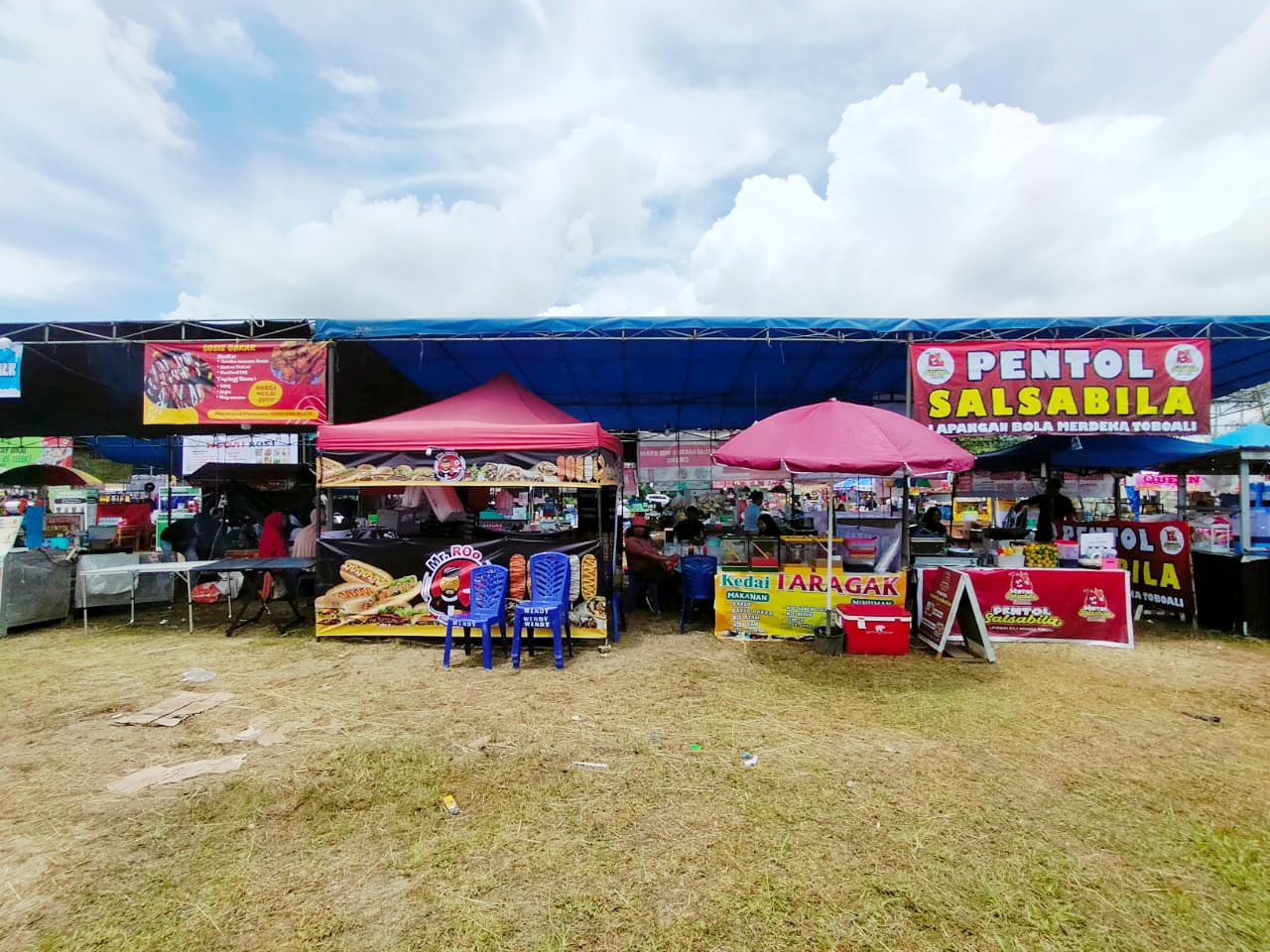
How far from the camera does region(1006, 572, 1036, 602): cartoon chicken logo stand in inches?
268

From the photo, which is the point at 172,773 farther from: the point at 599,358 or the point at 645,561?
the point at 599,358

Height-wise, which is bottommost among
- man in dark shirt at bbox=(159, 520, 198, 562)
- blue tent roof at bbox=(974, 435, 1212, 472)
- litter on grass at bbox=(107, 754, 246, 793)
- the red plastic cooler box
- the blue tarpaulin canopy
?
litter on grass at bbox=(107, 754, 246, 793)

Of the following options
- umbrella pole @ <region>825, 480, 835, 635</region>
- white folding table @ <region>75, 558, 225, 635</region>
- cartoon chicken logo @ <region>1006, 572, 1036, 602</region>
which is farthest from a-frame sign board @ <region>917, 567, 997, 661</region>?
white folding table @ <region>75, 558, 225, 635</region>

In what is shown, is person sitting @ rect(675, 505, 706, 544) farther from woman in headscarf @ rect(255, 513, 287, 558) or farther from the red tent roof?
woman in headscarf @ rect(255, 513, 287, 558)

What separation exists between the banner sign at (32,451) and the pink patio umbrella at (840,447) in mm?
17344

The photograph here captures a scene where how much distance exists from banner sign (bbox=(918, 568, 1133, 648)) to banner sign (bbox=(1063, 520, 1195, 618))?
101 centimetres

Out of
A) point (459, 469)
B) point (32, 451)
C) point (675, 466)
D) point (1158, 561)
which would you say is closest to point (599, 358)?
point (459, 469)

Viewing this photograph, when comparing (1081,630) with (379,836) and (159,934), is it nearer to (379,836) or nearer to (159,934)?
(379,836)

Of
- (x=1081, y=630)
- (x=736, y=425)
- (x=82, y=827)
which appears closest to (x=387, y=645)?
(x=82, y=827)

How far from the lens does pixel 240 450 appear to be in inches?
557

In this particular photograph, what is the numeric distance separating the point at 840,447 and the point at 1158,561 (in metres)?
5.50

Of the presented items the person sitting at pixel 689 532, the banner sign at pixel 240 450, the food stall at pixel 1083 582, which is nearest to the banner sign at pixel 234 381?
the banner sign at pixel 240 450

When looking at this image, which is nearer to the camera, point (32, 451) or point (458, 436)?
point (458, 436)

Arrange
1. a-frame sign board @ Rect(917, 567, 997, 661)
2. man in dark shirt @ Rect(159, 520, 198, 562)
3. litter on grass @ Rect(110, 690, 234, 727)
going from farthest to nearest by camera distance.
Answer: man in dark shirt @ Rect(159, 520, 198, 562), a-frame sign board @ Rect(917, 567, 997, 661), litter on grass @ Rect(110, 690, 234, 727)
